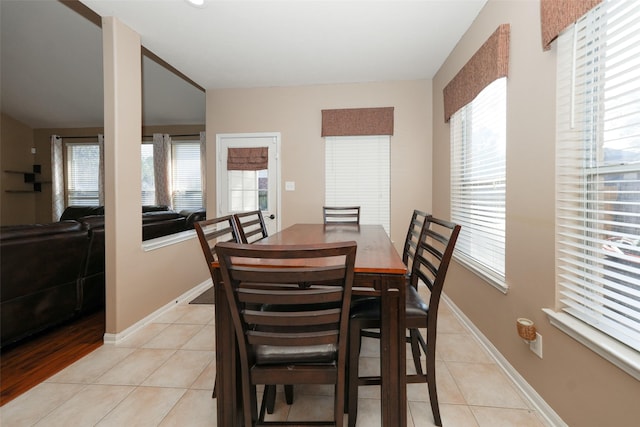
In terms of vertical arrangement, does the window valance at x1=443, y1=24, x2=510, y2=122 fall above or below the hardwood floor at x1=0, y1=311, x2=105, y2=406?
above

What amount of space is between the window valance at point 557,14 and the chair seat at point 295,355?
1.74 m

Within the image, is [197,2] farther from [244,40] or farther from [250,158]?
[250,158]

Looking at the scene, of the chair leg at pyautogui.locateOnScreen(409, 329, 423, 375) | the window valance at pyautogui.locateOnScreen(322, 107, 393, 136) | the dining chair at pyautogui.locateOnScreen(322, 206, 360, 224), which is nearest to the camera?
the chair leg at pyautogui.locateOnScreen(409, 329, 423, 375)

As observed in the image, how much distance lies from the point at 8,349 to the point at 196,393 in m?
1.62

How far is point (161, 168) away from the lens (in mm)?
5586

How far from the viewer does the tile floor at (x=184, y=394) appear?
1449 mm

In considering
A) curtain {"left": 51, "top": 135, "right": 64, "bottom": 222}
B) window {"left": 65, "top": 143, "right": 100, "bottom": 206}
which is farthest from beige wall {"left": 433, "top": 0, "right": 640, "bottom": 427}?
curtain {"left": 51, "top": 135, "right": 64, "bottom": 222}

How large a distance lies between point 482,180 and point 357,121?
183cm

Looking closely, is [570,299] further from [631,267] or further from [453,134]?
[453,134]

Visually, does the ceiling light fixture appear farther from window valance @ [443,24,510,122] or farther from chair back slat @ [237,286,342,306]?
chair back slat @ [237,286,342,306]

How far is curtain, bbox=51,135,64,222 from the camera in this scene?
589 centimetres

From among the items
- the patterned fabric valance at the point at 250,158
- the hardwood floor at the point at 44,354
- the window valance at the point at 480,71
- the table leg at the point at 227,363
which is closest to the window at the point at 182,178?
the patterned fabric valance at the point at 250,158

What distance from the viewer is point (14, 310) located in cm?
194

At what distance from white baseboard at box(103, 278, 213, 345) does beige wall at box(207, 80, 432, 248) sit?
Answer: 1.11 meters
